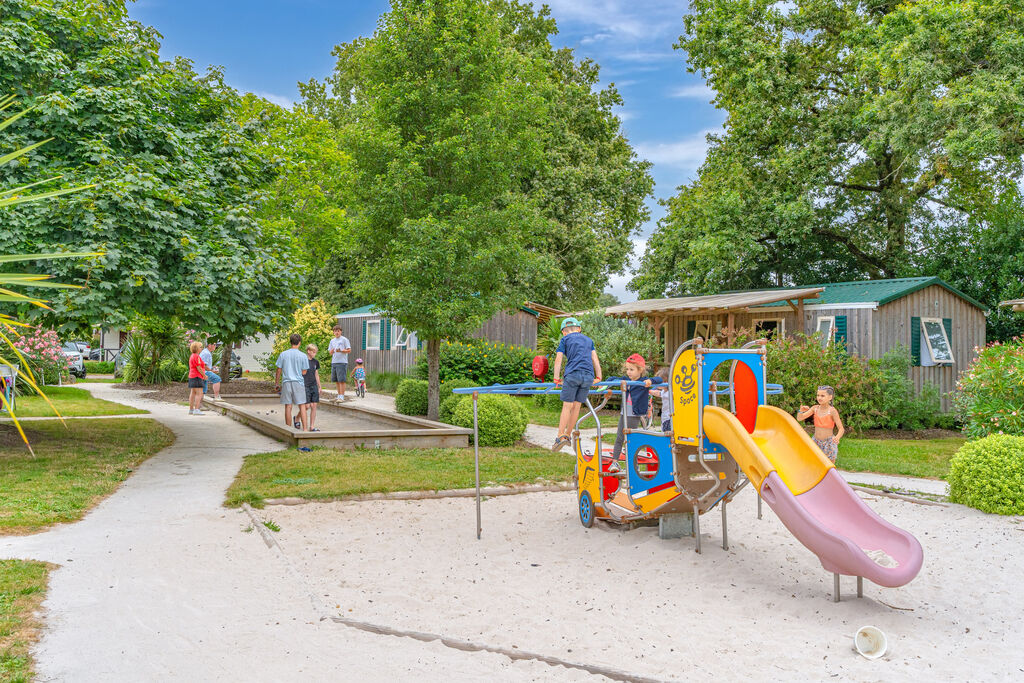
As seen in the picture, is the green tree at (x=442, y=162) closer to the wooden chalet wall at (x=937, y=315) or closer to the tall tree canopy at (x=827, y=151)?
the wooden chalet wall at (x=937, y=315)

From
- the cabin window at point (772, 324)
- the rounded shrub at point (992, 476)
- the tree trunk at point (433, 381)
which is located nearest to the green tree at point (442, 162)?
the tree trunk at point (433, 381)

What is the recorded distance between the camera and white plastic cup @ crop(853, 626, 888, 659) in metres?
4.33

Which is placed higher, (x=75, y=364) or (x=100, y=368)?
(x=75, y=364)

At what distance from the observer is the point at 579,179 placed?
30344mm

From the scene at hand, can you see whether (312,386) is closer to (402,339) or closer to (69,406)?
(69,406)

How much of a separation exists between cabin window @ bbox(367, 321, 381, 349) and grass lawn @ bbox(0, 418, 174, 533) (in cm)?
1287

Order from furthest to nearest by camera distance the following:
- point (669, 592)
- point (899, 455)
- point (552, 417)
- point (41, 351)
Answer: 1. point (41, 351)
2. point (552, 417)
3. point (899, 455)
4. point (669, 592)

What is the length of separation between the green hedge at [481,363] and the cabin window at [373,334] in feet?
20.8

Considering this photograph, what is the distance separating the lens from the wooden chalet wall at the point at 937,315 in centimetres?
1788

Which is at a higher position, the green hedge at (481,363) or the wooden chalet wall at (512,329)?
the wooden chalet wall at (512,329)

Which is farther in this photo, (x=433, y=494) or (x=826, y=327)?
(x=826, y=327)

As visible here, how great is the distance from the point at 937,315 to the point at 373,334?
18.8 m

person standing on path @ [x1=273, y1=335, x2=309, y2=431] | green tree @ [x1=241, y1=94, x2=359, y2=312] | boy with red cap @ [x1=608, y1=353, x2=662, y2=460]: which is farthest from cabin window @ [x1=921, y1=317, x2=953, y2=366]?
green tree @ [x1=241, y1=94, x2=359, y2=312]

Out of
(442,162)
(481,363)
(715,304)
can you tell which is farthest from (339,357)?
(715,304)
